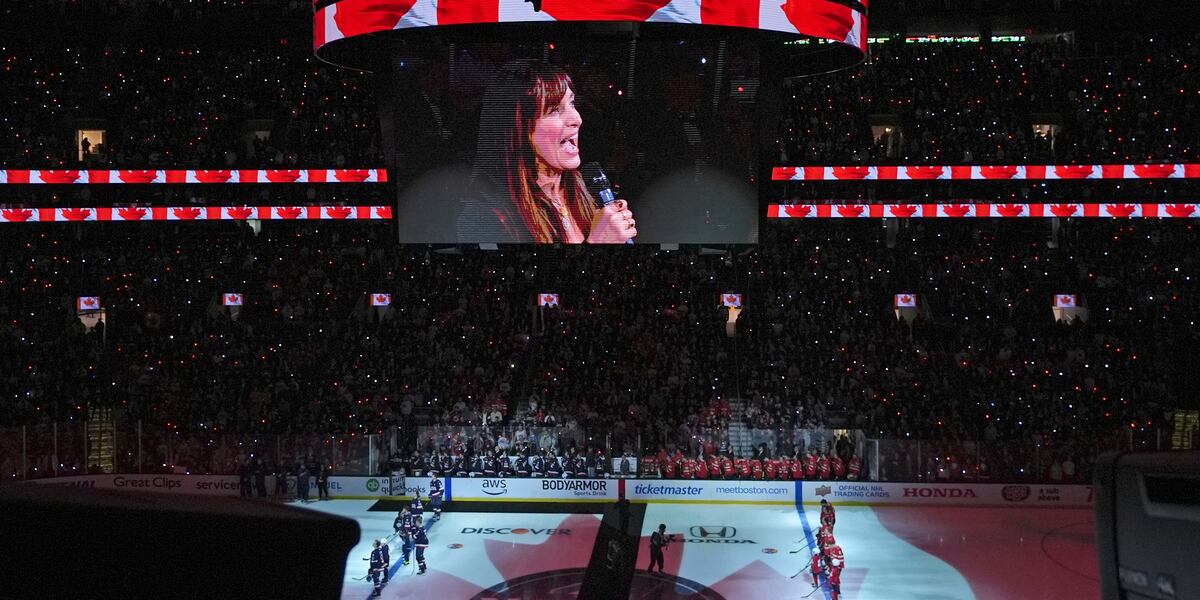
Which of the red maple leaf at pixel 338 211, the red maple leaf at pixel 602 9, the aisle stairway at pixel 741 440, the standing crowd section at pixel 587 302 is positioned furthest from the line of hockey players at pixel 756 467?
the red maple leaf at pixel 338 211

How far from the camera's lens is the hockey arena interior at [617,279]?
1703cm

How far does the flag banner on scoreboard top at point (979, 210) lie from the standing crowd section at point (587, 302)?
0.59 meters

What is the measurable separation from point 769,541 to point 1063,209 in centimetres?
1339

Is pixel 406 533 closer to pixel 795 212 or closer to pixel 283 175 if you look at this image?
pixel 283 175

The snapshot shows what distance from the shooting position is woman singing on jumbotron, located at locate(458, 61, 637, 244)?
1755 cm

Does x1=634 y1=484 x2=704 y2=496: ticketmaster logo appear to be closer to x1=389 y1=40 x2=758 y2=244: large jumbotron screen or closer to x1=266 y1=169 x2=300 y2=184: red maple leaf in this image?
x1=389 y1=40 x2=758 y2=244: large jumbotron screen

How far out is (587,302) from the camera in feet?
86.1

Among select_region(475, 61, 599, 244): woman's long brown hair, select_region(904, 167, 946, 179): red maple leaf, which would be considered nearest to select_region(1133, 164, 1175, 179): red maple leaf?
select_region(904, 167, 946, 179): red maple leaf

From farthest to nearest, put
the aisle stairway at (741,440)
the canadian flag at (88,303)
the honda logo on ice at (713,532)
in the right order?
1. the canadian flag at (88,303)
2. the aisle stairway at (741,440)
3. the honda logo on ice at (713,532)

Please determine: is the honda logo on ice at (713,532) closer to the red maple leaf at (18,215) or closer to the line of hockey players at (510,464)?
the line of hockey players at (510,464)

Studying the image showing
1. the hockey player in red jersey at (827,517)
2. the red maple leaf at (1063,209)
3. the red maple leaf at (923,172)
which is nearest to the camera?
the hockey player in red jersey at (827,517)

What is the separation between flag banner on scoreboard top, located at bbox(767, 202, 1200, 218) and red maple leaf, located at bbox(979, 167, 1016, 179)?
4.95ft

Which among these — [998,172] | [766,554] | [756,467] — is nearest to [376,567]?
[766,554]

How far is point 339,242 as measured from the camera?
28828mm
